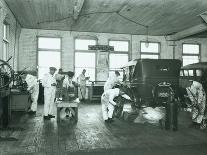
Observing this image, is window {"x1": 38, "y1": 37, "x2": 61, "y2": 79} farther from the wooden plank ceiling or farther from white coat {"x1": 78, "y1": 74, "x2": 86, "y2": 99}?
white coat {"x1": 78, "y1": 74, "x2": 86, "y2": 99}

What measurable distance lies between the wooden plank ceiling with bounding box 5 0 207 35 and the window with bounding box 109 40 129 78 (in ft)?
3.22

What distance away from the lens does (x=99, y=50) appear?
47.3 ft

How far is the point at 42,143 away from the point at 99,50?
9.91 metres

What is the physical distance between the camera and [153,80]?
849 centimetres

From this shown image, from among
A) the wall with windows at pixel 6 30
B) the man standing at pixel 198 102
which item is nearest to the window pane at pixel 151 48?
the wall with windows at pixel 6 30

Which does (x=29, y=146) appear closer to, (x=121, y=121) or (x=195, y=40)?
(x=121, y=121)

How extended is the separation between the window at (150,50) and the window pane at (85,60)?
9.68 ft

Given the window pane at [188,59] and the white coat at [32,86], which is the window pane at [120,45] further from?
the white coat at [32,86]

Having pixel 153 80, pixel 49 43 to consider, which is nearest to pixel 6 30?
pixel 49 43

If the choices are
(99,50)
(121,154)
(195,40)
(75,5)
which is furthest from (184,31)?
(121,154)

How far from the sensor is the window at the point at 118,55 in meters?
14.8

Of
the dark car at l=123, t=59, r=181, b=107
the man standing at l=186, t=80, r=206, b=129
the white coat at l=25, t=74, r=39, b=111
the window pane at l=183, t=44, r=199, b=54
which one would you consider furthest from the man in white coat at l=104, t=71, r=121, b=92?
the window pane at l=183, t=44, r=199, b=54

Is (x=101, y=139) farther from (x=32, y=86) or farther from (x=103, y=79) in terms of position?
(x=103, y=79)

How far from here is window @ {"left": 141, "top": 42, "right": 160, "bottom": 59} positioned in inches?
598
